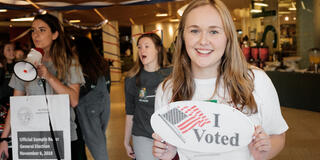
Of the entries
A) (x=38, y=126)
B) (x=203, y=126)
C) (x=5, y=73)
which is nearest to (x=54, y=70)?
(x=38, y=126)

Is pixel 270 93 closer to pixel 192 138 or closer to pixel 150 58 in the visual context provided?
pixel 192 138

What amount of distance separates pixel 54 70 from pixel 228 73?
1401 mm

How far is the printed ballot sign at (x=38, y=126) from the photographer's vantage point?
2.08m

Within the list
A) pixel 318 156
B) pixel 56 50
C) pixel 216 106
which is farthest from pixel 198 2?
pixel 318 156

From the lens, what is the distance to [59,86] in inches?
85.4

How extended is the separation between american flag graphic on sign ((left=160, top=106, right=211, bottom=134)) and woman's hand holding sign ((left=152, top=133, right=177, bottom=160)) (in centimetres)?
11

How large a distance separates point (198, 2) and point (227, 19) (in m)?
0.14

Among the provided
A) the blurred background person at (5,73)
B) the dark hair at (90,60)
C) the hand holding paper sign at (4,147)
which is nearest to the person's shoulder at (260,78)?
the hand holding paper sign at (4,147)

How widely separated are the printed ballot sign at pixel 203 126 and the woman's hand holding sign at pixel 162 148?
0.05 metres

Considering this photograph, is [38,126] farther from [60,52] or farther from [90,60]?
[90,60]

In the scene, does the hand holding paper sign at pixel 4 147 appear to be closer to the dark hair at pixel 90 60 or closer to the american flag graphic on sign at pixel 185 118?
the dark hair at pixel 90 60

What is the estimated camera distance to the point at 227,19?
1266 millimetres

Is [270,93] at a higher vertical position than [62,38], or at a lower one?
lower

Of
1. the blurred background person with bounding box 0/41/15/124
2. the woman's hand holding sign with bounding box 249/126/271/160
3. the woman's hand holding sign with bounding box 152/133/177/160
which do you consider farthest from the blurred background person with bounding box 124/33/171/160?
the woman's hand holding sign with bounding box 249/126/271/160
